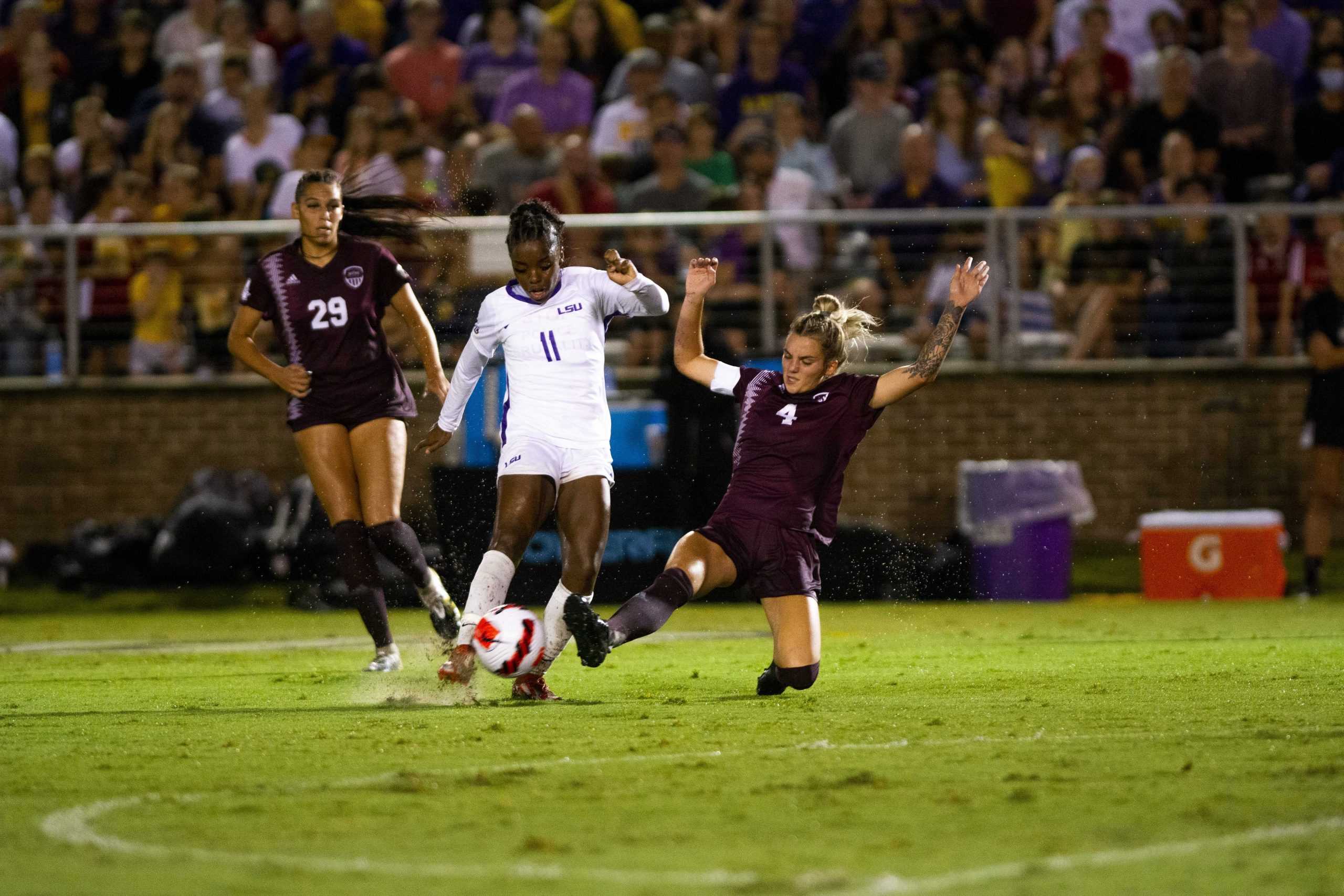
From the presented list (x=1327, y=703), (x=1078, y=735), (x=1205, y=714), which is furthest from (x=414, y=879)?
(x=1327, y=703)

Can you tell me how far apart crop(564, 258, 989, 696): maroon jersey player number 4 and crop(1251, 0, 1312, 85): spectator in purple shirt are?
1023cm

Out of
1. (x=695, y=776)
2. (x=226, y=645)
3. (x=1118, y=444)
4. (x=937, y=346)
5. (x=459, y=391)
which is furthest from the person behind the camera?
(x=1118, y=444)

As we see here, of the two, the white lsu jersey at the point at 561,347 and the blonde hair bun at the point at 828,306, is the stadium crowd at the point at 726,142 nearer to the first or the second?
the white lsu jersey at the point at 561,347

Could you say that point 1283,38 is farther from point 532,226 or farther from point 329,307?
point 532,226

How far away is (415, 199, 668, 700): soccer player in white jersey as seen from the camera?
830 centimetres

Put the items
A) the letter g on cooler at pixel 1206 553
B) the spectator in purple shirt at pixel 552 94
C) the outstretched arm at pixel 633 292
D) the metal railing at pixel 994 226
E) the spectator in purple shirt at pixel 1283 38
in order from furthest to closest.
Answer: the spectator in purple shirt at pixel 1283 38 < the spectator in purple shirt at pixel 552 94 < the metal railing at pixel 994 226 < the letter g on cooler at pixel 1206 553 < the outstretched arm at pixel 633 292

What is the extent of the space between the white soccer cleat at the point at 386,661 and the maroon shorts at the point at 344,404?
1137 millimetres

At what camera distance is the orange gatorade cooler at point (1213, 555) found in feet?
46.8

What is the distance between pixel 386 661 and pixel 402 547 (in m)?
0.65

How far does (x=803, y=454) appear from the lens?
842 centimetres

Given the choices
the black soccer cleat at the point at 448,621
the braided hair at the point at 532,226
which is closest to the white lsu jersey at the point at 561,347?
the braided hair at the point at 532,226

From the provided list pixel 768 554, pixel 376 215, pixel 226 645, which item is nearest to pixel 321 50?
pixel 226 645

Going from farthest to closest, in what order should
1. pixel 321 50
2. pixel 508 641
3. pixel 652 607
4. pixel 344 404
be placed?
1. pixel 321 50
2. pixel 344 404
3. pixel 652 607
4. pixel 508 641

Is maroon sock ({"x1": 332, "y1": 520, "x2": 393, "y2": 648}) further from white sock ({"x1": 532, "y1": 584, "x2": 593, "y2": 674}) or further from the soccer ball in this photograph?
the soccer ball
